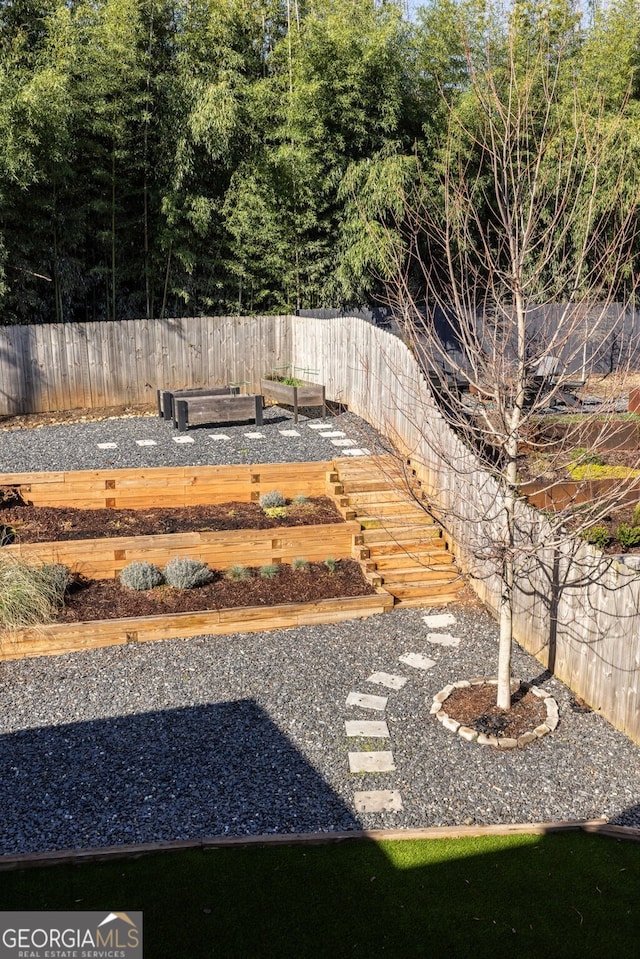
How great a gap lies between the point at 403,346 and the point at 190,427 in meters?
3.59

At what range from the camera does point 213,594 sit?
283 inches

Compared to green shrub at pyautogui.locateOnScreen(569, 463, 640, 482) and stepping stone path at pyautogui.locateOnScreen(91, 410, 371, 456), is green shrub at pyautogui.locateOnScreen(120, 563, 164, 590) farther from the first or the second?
green shrub at pyautogui.locateOnScreen(569, 463, 640, 482)

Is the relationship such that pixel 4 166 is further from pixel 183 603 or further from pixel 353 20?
pixel 183 603

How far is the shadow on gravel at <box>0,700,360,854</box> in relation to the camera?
4.32 m

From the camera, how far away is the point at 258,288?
1562cm

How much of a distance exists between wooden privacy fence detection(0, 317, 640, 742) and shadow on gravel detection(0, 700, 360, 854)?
1.93 metres

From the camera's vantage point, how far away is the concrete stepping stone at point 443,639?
664 centimetres

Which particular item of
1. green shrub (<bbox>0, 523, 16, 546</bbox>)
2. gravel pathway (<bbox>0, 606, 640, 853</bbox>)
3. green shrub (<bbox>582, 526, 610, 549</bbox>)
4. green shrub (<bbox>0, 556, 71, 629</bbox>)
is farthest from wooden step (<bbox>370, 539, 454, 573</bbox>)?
green shrub (<bbox>0, 523, 16, 546</bbox>)

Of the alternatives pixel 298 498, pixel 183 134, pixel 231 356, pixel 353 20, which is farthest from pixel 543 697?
pixel 353 20

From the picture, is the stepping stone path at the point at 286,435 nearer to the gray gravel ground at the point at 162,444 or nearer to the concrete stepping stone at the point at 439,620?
the gray gravel ground at the point at 162,444

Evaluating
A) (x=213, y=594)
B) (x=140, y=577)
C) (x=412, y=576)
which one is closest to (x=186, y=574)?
(x=213, y=594)

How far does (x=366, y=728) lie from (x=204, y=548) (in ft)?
9.37

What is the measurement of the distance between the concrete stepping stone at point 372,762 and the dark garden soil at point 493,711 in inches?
26.4

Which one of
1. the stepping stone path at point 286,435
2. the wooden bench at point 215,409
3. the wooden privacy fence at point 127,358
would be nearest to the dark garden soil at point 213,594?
the stepping stone path at point 286,435
